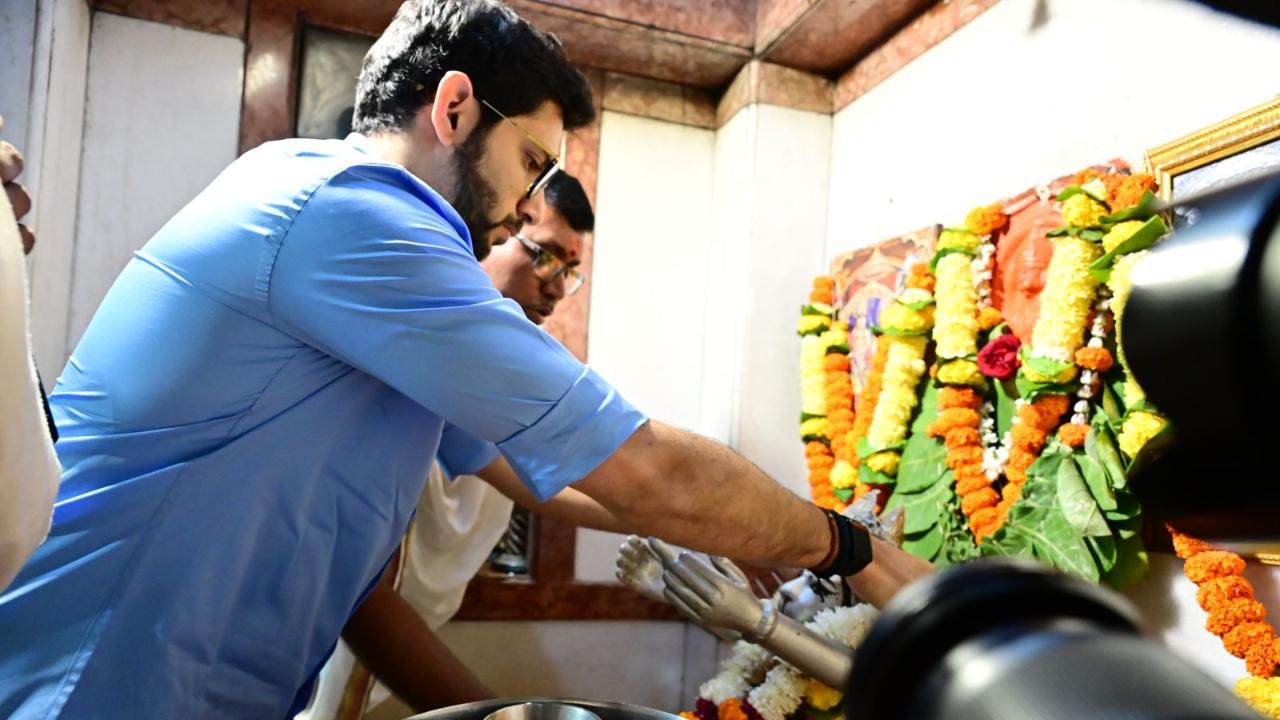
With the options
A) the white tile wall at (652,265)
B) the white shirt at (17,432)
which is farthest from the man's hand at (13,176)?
the white tile wall at (652,265)

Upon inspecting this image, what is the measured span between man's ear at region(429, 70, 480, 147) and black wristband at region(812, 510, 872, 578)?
832 mm

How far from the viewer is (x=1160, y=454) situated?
347 millimetres

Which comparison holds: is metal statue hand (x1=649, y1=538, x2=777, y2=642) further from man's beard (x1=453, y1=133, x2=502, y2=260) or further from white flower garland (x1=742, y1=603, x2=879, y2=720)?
man's beard (x1=453, y1=133, x2=502, y2=260)

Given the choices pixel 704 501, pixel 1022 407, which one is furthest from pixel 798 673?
pixel 704 501

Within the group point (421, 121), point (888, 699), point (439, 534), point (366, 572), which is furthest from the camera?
point (439, 534)

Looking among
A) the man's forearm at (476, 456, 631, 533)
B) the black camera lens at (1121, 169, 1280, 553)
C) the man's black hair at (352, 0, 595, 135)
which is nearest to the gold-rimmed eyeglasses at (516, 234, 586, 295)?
the man's forearm at (476, 456, 631, 533)

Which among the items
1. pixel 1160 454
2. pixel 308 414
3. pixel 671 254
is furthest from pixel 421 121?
pixel 671 254

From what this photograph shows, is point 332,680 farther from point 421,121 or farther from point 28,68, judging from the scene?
point 28,68

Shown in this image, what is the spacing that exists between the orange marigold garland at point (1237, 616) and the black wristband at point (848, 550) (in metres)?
0.65

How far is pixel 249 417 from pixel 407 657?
0.59 m

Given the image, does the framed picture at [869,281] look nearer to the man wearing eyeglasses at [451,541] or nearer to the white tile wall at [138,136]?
the man wearing eyeglasses at [451,541]

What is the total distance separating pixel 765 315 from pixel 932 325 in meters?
0.87

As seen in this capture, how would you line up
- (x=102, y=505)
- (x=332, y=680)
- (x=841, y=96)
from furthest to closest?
(x=841, y=96) → (x=332, y=680) → (x=102, y=505)

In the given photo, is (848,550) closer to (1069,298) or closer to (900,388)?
(1069,298)
